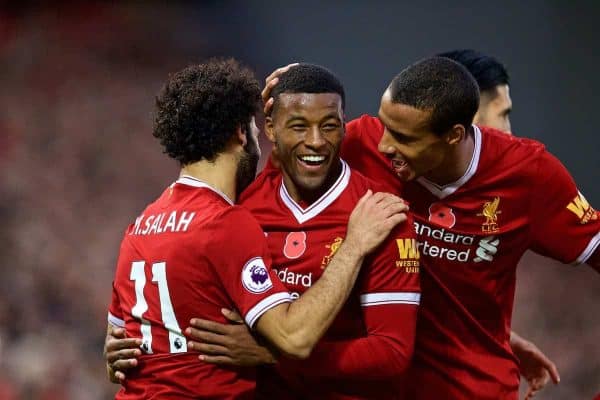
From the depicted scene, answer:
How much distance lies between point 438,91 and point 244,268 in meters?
0.86

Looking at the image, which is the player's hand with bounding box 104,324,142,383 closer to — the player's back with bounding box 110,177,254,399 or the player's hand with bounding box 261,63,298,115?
the player's back with bounding box 110,177,254,399

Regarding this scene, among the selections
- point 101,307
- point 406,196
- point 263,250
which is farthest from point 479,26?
point 263,250

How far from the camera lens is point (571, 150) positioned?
6598 mm

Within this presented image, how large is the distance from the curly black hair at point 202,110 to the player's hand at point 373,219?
471 millimetres

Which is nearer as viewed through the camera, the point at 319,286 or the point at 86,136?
the point at 319,286

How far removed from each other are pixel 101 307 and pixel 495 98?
343 centimetres

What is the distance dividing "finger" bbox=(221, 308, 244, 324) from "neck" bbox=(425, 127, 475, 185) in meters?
0.83

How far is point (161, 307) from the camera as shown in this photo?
2.52 m

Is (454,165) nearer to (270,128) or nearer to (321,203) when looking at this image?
(321,203)

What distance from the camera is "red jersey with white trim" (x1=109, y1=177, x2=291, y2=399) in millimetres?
2406

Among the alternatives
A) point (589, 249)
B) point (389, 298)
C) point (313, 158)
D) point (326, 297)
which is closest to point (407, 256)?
point (389, 298)

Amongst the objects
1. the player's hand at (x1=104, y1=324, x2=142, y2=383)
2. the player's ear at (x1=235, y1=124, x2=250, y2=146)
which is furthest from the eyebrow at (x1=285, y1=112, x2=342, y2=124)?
the player's hand at (x1=104, y1=324, x2=142, y2=383)

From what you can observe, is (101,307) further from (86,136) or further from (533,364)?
(533,364)

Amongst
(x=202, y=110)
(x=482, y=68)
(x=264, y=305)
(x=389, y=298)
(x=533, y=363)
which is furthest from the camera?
(x=482, y=68)
